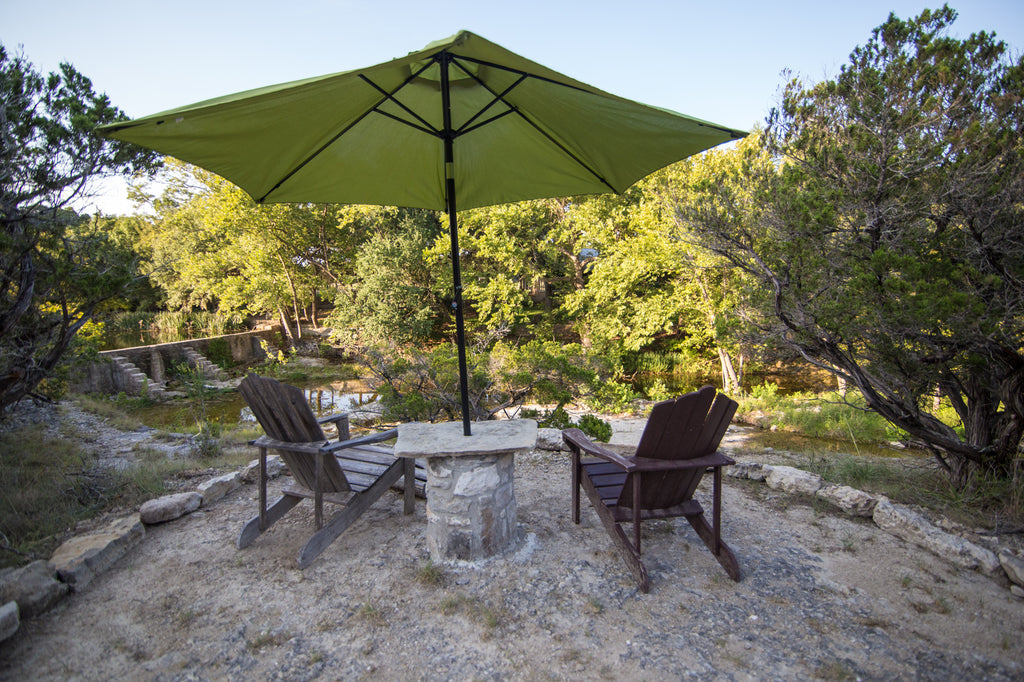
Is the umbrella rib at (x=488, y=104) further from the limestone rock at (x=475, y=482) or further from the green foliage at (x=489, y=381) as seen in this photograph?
the green foliage at (x=489, y=381)

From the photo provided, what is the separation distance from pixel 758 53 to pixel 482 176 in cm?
485

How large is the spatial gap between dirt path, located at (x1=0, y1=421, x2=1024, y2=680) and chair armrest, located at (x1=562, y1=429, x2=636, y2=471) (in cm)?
51

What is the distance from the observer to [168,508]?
119 inches

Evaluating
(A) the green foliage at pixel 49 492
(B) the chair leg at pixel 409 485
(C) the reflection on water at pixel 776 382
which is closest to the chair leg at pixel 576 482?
(B) the chair leg at pixel 409 485

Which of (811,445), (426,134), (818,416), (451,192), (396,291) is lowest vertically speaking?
(811,445)

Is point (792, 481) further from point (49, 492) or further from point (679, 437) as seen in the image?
point (49, 492)

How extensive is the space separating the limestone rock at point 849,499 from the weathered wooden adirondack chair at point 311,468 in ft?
8.86

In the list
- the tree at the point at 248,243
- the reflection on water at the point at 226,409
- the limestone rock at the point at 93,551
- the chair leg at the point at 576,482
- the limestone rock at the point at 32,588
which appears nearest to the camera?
the limestone rock at the point at 32,588

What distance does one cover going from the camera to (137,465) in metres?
4.14

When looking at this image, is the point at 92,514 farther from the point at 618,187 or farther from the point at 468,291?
the point at 468,291

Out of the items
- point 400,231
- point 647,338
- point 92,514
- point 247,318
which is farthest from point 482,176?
point 247,318

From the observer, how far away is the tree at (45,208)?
9.96 ft

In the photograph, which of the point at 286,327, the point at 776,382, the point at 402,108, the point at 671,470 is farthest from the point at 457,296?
the point at 286,327

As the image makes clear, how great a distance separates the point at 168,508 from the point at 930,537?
4357mm
